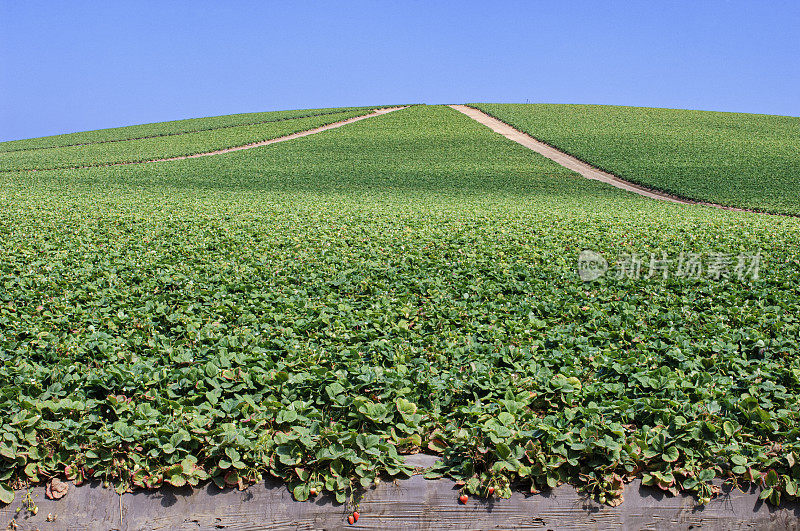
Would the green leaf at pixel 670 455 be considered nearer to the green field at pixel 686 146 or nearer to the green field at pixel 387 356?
the green field at pixel 387 356

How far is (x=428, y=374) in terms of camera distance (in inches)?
202

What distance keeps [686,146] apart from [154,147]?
132ft

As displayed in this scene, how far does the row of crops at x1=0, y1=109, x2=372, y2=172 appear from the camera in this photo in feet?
114

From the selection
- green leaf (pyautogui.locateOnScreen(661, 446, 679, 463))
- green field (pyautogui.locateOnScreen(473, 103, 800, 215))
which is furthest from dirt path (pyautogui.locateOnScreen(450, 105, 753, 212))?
green leaf (pyautogui.locateOnScreen(661, 446, 679, 463))

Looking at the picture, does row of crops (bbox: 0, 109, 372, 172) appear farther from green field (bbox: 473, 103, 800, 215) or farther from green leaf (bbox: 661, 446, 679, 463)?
green leaf (bbox: 661, 446, 679, 463)

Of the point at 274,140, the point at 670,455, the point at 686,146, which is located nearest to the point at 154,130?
the point at 274,140

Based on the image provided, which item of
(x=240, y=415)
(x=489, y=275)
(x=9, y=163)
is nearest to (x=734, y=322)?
(x=489, y=275)

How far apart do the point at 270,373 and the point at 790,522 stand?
4169mm

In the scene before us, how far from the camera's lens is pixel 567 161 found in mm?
35469

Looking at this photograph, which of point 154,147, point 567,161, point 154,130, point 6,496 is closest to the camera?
point 6,496

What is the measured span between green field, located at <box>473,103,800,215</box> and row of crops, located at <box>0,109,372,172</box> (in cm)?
2166

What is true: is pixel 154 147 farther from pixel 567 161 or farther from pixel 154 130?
pixel 567 161

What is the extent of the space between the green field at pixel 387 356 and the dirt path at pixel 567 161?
1347 centimetres

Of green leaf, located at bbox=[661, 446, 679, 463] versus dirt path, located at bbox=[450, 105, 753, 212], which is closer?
green leaf, located at bbox=[661, 446, 679, 463]
